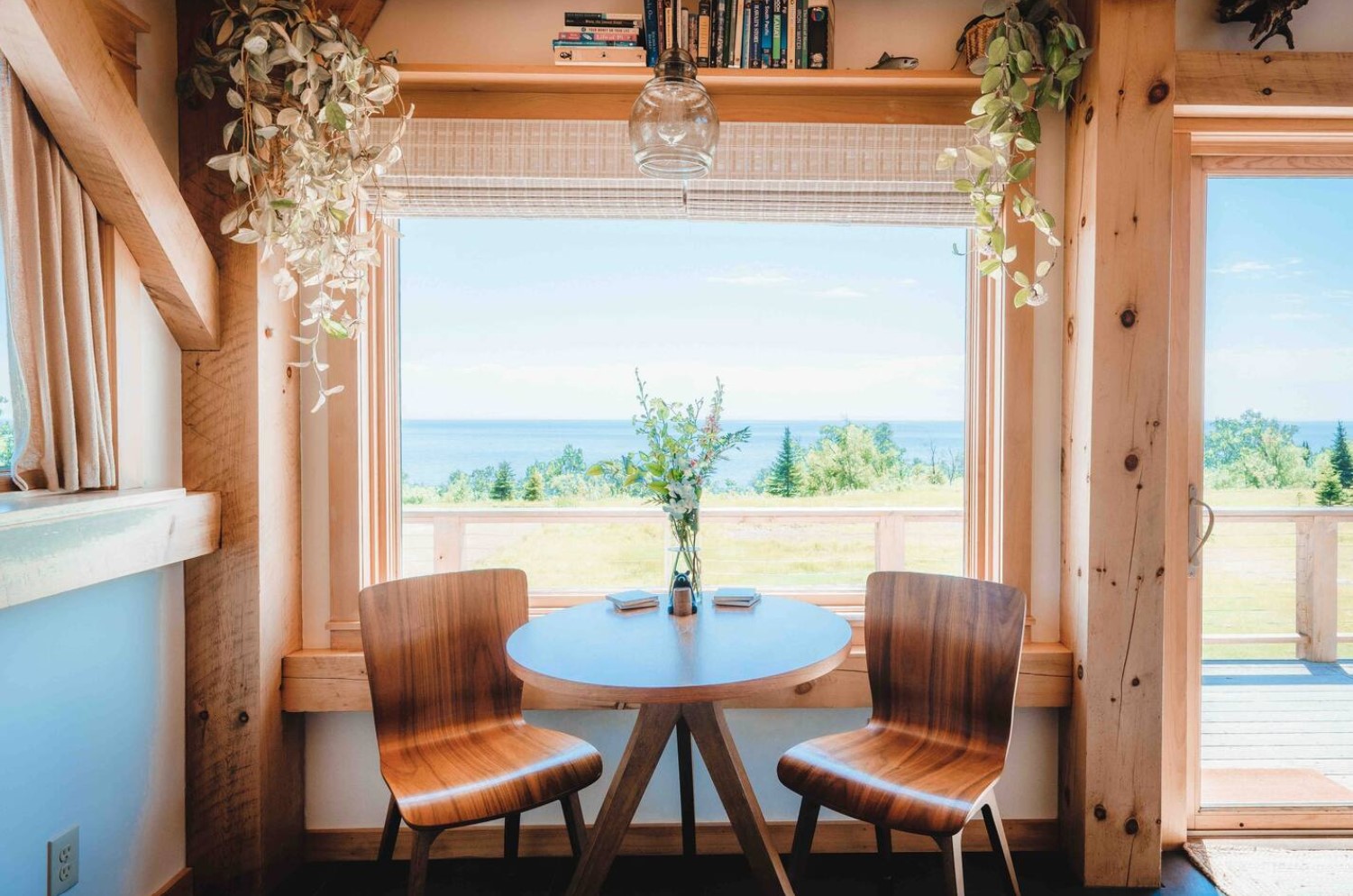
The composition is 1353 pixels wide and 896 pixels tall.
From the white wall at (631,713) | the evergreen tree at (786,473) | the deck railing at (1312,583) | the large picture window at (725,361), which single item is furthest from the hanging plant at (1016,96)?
the evergreen tree at (786,473)

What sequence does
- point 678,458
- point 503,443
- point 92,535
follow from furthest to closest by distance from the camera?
point 503,443 → point 678,458 → point 92,535

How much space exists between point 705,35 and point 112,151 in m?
1.49

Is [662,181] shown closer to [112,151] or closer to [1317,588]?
[112,151]

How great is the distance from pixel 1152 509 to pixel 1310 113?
4.08ft

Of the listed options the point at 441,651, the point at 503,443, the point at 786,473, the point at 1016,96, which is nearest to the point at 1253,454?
the point at 1016,96

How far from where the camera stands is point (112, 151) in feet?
5.34

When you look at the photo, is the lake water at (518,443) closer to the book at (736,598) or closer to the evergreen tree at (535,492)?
the evergreen tree at (535,492)

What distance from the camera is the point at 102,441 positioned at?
68.2 inches

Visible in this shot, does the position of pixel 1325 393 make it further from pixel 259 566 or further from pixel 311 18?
pixel 259 566

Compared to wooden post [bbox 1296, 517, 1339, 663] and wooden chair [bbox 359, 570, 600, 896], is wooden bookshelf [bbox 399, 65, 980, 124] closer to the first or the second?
wooden chair [bbox 359, 570, 600, 896]

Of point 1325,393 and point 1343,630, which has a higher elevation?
point 1325,393

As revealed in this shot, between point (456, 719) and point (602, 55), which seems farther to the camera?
point (602, 55)

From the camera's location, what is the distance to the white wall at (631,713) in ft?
7.43

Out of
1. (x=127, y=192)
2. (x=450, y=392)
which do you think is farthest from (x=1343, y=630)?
(x=450, y=392)
